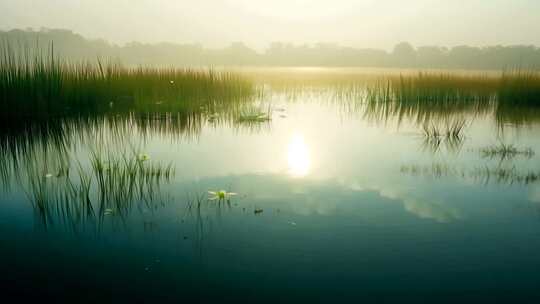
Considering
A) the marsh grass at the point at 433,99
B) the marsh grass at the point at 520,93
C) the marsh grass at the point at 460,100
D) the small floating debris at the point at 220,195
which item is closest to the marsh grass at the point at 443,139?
the marsh grass at the point at 460,100

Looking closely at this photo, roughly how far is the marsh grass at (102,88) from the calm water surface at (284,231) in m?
3.57

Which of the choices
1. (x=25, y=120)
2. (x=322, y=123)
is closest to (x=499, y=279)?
(x=322, y=123)

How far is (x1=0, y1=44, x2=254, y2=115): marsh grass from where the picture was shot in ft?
31.9

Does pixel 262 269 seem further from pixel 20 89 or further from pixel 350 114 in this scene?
pixel 350 114

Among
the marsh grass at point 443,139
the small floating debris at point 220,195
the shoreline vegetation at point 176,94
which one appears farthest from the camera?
the shoreline vegetation at point 176,94

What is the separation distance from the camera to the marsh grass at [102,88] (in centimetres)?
971

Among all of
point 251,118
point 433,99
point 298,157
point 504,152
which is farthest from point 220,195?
point 433,99

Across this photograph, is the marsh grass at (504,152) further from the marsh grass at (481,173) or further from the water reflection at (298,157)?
the water reflection at (298,157)

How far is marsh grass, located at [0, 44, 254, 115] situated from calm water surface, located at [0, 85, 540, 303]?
3571 mm

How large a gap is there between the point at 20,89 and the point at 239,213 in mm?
8212

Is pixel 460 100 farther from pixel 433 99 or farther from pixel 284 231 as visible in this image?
pixel 284 231

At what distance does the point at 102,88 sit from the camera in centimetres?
1245

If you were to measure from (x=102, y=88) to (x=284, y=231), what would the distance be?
1058cm

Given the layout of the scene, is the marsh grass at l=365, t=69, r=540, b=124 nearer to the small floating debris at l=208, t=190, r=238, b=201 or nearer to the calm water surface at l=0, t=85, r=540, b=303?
the calm water surface at l=0, t=85, r=540, b=303
